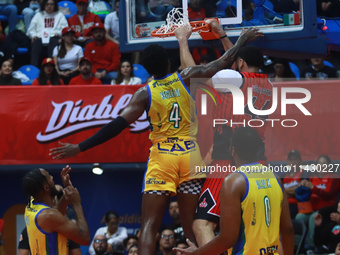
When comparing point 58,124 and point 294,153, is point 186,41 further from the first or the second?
point 58,124

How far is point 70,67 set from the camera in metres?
13.8

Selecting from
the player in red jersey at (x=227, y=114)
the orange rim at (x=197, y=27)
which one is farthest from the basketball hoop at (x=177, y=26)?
the player in red jersey at (x=227, y=114)

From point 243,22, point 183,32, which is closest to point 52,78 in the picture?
point 243,22

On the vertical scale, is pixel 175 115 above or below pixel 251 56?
below

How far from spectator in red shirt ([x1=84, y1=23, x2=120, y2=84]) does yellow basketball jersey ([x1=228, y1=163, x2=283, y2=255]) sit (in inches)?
318

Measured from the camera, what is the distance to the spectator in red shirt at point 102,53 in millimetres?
13711

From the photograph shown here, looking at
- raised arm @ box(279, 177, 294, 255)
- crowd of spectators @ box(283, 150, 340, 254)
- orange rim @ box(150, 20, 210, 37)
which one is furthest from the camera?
crowd of spectators @ box(283, 150, 340, 254)

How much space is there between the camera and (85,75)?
42.7 feet

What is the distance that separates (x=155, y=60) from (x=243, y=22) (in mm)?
1896

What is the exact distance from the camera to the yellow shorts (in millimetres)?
6828

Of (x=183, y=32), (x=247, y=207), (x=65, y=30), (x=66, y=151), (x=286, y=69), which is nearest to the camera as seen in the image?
(x=247, y=207)

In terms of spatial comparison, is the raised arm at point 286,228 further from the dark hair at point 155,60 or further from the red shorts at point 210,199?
the dark hair at point 155,60

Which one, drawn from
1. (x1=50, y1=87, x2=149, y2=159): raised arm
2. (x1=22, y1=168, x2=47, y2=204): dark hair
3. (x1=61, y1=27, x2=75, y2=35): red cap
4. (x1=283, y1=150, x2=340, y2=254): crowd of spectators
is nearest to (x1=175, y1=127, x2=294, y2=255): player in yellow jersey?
(x1=50, y1=87, x2=149, y2=159): raised arm

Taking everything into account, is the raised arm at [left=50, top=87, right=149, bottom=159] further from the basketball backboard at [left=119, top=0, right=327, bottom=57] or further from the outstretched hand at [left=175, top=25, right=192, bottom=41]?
the basketball backboard at [left=119, top=0, right=327, bottom=57]
